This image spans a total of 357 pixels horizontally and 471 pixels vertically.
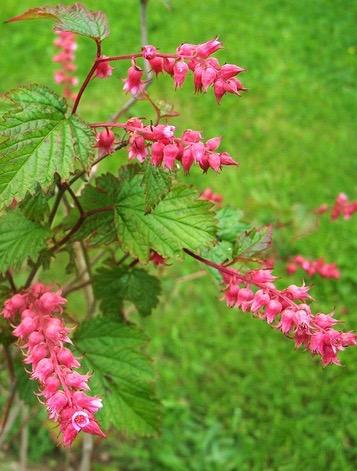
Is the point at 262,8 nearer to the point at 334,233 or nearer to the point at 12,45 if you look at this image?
the point at 12,45

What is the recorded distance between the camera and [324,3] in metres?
4.46

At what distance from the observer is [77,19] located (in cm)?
113

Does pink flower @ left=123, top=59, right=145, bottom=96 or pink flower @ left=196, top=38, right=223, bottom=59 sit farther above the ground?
Answer: pink flower @ left=196, top=38, right=223, bottom=59

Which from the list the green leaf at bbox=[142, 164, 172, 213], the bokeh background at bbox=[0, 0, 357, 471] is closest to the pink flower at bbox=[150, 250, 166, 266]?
the green leaf at bbox=[142, 164, 172, 213]

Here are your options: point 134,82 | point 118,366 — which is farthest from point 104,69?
point 118,366

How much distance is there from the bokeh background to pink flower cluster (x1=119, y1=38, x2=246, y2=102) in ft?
2.16

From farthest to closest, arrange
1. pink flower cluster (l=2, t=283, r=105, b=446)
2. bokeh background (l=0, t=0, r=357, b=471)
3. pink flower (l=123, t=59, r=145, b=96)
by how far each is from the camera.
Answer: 1. bokeh background (l=0, t=0, r=357, b=471)
2. pink flower (l=123, t=59, r=145, b=96)
3. pink flower cluster (l=2, t=283, r=105, b=446)

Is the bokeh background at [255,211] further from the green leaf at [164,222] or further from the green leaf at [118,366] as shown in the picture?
the green leaf at [118,366]

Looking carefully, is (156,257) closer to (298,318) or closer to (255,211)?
(298,318)

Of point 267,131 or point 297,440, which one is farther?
point 267,131

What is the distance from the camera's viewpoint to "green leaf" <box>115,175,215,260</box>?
1.23 metres

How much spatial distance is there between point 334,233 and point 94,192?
2139mm

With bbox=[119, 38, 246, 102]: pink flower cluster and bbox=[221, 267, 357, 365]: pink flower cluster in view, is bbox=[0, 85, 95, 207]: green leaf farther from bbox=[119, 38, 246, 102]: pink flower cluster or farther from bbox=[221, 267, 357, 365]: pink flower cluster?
bbox=[221, 267, 357, 365]: pink flower cluster

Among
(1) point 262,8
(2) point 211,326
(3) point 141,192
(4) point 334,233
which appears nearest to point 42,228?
(3) point 141,192
